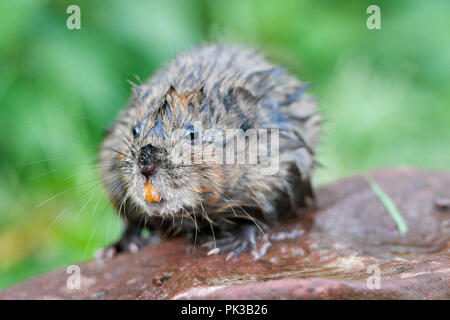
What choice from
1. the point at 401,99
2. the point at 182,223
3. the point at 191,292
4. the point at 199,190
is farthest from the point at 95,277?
the point at 401,99

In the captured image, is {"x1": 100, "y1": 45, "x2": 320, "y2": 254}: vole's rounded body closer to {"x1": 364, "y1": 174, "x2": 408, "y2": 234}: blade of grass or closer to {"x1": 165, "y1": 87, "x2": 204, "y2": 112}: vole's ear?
{"x1": 165, "y1": 87, "x2": 204, "y2": 112}: vole's ear

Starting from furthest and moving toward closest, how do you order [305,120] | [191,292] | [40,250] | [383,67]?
[383,67] < [40,250] < [305,120] < [191,292]

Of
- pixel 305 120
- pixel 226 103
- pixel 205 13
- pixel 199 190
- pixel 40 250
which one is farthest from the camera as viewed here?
pixel 205 13

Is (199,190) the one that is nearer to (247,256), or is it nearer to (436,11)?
(247,256)

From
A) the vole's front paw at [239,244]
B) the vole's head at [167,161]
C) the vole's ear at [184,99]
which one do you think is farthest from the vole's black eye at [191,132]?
the vole's front paw at [239,244]

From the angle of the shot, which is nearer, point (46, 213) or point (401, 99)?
point (46, 213)

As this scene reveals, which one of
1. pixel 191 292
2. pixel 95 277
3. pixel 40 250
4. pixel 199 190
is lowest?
pixel 40 250

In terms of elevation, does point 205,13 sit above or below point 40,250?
above

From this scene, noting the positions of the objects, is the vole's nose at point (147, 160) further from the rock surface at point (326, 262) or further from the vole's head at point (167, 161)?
the rock surface at point (326, 262)

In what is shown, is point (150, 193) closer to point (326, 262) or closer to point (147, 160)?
point (147, 160)
